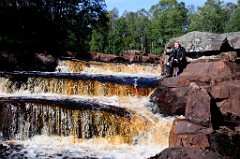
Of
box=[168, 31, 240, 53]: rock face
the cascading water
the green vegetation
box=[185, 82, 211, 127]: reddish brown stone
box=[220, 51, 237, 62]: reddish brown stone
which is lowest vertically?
the cascading water

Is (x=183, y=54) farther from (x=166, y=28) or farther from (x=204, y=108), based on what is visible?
(x=166, y=28)

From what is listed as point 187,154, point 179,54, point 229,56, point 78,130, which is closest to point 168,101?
point 78,130

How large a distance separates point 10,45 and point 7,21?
5.95 m

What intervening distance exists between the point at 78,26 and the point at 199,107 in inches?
1288

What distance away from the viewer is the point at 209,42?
55.6ft

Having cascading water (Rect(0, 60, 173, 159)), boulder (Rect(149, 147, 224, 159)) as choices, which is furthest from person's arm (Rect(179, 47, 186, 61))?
boulder (Rect(149, 147, 224, 159))

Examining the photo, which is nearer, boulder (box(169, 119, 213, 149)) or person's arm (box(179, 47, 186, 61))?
boulder (box(169, 119, 213, 149))

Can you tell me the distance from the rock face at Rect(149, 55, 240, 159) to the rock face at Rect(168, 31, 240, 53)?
3.17 feet

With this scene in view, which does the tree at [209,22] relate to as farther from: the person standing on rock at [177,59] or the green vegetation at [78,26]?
the person standing on rock at [177,59]

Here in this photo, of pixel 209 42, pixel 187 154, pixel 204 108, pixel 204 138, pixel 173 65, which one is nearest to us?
pixel 187 154

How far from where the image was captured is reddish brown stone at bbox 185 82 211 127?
32.3 ft

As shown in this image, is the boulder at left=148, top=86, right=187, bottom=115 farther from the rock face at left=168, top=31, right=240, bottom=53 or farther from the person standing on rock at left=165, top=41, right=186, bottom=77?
the rock face at left=168, top=31, right=240, bottom=53

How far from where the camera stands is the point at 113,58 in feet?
97.8

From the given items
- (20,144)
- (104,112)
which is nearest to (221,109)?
(104,112)
